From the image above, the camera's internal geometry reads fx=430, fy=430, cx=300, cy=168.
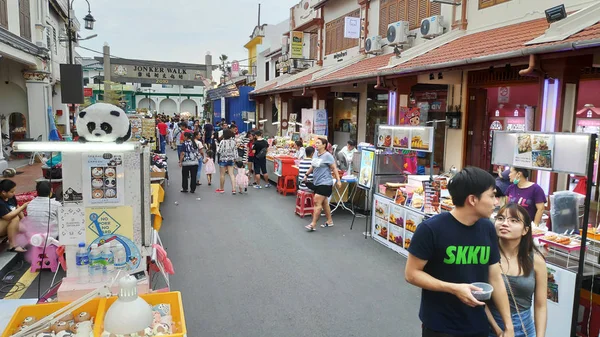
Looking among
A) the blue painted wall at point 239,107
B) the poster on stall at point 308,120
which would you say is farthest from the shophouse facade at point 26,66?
the blue painted wall at point 239,107

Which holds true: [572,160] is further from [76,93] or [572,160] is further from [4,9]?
[4,9]

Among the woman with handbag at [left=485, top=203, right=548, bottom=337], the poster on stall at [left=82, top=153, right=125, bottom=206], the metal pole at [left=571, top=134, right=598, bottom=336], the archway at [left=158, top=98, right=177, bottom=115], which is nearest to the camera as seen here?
the woman with handbag at [left=485, top=203, right=548, bottom=337]

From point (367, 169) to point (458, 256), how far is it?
5816mm

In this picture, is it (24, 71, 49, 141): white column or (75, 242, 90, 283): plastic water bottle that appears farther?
(24, 71, 49, 141): white column

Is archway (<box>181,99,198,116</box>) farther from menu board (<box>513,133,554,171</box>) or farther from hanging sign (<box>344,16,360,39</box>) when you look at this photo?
menu board (<box>513,133,554,171</box>)

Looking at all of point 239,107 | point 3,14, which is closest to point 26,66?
point 3,14

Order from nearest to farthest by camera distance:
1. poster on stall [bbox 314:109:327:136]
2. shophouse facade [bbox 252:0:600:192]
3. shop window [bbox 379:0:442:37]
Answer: shophouse facade [bbox 252:0:600:192], shop window [bbox 379:0:442:37], poster on stall [bbox 314:109:327:136]

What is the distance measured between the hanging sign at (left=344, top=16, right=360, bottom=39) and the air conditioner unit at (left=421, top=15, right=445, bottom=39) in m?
4.43

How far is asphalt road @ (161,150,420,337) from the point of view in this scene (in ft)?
15.0

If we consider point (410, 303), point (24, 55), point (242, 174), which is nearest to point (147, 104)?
point (24, 55)

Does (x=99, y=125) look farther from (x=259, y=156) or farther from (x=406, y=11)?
(x=406, y=11)

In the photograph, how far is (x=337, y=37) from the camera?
1873 cm

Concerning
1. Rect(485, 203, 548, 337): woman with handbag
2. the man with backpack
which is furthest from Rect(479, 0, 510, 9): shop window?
Rect(485, 203, 548, 337): woman with handbag

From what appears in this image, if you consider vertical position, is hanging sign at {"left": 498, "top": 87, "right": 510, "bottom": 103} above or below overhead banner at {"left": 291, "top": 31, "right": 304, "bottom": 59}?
below
